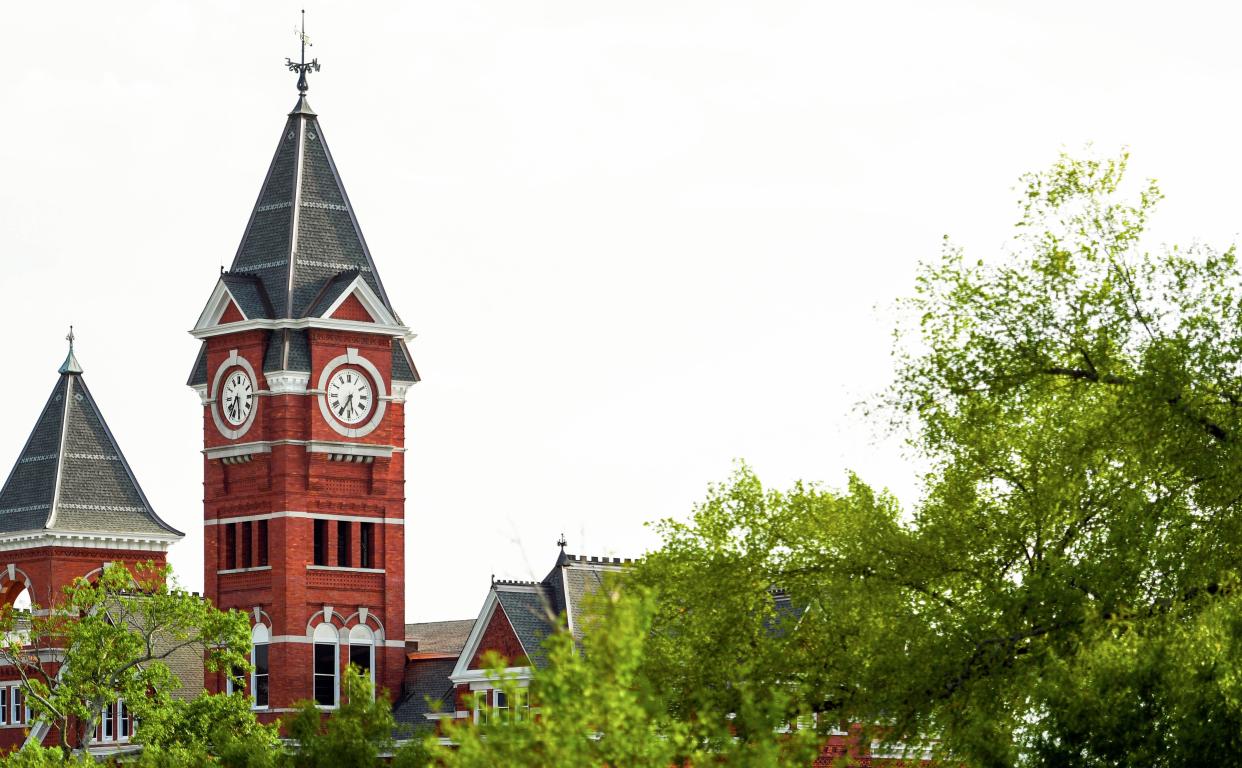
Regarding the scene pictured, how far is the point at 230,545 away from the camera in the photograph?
8756 cm

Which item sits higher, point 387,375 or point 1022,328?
point 387,375

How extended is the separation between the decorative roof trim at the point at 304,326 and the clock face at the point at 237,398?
1752mm

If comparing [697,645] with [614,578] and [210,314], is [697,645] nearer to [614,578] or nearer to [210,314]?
[614,578]

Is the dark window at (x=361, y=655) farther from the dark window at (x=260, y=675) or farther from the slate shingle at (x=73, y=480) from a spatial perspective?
the slate shingle at (x=73, y=480)

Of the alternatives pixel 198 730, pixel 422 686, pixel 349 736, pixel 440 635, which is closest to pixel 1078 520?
pixel 349 736

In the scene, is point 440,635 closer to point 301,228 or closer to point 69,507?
point 69,507

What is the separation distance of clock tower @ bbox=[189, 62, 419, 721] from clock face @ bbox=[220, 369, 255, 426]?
5 centimetres

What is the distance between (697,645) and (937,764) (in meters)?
5.52

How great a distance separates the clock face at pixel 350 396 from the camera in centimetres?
8638

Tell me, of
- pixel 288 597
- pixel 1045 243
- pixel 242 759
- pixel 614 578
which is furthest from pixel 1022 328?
pixel 288 597

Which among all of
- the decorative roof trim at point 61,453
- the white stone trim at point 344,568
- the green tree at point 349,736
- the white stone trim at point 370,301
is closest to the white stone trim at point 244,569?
the white stone trim at point 344,568

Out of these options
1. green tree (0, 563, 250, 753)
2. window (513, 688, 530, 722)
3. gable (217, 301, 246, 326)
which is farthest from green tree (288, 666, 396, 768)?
gable (217, 301, 246, 326)

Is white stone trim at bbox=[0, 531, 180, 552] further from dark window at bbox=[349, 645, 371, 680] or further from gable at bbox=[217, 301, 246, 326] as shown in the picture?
dark window at bbox=[349, 645, 371, 680]

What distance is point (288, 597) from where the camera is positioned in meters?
84.3
